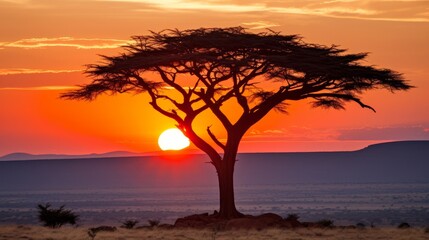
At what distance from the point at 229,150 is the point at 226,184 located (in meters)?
1.46

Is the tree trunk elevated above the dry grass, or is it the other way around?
the tree trunk

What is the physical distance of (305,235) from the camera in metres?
42.2

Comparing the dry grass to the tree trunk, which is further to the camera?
the tree trunk

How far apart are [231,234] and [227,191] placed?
4.85m

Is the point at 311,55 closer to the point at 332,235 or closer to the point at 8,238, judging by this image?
the point at 332,235

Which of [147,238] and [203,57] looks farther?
[203,57]

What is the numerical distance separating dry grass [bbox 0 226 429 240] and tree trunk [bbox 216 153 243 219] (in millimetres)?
3174

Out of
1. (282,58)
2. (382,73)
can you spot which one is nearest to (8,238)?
(282,58)

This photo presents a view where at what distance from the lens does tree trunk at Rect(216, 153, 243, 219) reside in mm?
47250

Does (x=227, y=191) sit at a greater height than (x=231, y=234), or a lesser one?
greater

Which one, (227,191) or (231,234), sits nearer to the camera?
(231,234)

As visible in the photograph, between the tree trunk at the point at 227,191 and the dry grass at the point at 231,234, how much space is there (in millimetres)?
3174

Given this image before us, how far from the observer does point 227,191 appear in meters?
47.5

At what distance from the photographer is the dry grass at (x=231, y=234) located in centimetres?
4150
